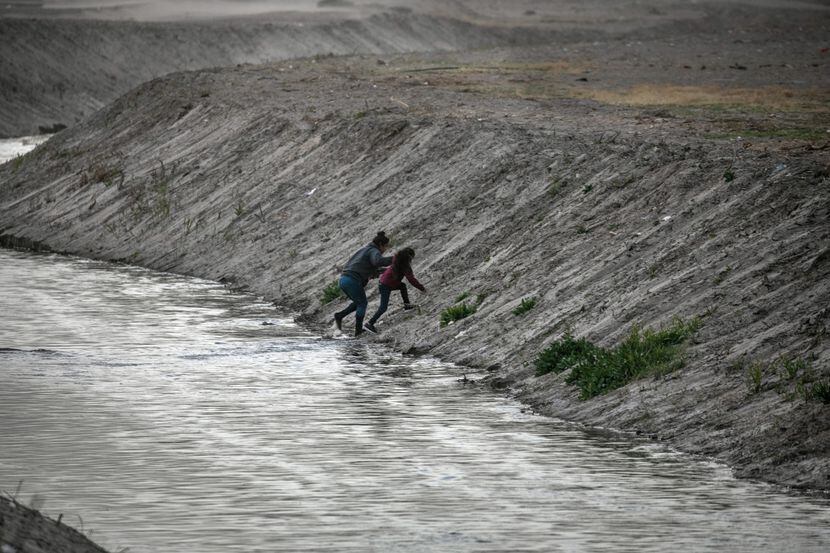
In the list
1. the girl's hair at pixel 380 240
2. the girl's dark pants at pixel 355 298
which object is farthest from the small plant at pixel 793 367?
the girl's dark pants at pixel 355 298

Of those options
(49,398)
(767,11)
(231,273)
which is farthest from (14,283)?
(767,11)

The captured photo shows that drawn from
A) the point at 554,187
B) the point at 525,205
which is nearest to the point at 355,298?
the point at 525,205

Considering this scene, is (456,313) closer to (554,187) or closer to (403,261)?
(403,261)

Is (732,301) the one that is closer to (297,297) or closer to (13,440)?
(13,440)

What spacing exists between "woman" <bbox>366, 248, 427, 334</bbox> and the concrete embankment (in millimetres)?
440

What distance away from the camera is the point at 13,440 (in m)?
17.3

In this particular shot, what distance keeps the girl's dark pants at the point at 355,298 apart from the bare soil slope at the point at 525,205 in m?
0.61

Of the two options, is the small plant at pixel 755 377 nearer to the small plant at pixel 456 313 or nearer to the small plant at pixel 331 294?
the small plant at pixel 456 313

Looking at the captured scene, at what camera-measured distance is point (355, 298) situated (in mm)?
24266

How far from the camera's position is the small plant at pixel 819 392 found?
1625 centimetres

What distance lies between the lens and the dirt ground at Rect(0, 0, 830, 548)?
1851 cm

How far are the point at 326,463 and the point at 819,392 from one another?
17.3 feet

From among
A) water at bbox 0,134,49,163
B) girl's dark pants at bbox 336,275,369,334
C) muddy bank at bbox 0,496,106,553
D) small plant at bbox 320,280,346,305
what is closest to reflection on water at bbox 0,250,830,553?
girl's dark pants at bbox 336,275,369,334

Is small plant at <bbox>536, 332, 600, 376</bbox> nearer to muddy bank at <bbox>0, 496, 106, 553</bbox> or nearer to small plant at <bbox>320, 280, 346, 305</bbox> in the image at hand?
small plant at <bbox>320, 280, 346, 305</bbox>
